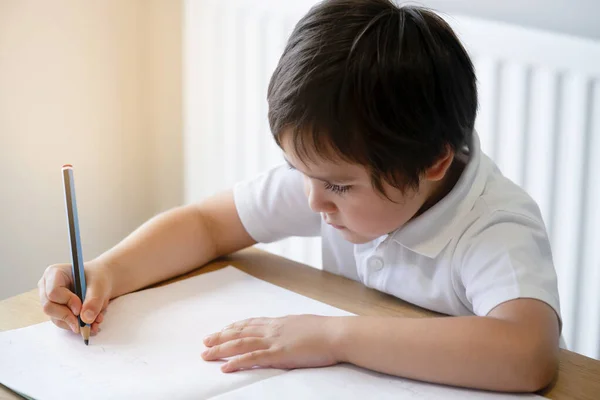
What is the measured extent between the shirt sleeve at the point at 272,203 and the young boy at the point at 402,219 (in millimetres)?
135

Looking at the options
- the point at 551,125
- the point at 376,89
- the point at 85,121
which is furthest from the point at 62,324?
the point at 85,121

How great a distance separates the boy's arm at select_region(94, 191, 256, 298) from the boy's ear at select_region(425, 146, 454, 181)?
0.28m

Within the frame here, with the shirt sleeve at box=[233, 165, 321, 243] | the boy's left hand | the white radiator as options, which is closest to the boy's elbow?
the boy's left hand

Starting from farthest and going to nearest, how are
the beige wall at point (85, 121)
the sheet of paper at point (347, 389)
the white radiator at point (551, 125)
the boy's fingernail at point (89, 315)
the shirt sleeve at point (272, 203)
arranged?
the beige wall at point (85, 121), the white radiator at point (551, 125), the shirt sleeve at point (272, 203), the boy's fingernail at point (89, 315), the sheet of paper at point (347, 389)

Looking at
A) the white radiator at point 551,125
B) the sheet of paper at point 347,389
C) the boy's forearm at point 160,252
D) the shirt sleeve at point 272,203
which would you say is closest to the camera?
the sheet of paper at point 347,389

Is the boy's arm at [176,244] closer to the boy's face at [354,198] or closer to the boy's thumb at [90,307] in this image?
the boy's thumb at [90,307]

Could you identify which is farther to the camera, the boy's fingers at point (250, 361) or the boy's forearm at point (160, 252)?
the boy's forearm at point (160, 252)

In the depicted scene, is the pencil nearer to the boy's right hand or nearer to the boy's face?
the boy's right hand

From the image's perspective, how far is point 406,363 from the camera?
75 centimetres

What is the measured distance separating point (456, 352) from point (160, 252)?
379 millimetres

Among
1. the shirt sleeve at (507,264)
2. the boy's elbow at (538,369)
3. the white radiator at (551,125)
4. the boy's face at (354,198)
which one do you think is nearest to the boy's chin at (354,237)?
the boy's face at (354,198)

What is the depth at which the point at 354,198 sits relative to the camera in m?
0.84

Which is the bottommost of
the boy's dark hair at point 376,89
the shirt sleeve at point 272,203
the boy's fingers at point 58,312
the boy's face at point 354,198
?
the boy's fingers at point 58,312

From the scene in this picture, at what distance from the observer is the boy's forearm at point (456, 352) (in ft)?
2.41
